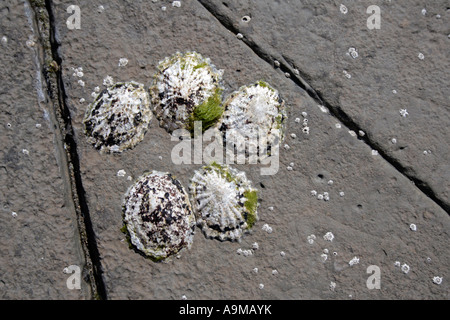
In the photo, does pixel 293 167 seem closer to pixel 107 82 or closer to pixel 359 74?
pixel 359 74

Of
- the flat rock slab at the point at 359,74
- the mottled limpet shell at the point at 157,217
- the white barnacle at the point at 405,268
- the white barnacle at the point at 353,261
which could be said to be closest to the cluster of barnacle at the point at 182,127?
the mottled limpet shell at the point at 157,217

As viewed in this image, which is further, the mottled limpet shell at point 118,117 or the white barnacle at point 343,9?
the white barnacle at point 343,9

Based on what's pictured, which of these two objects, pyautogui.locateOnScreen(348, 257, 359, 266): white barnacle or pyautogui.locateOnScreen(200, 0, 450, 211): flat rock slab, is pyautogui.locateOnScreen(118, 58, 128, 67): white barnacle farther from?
pyautogui.locateOnScreen(348, 257, 359, 266): white barnacle

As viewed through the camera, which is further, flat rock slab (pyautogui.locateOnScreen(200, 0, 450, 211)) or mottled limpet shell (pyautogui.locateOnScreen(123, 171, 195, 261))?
flat rock slab (pyautogui.locateOnScreen(200, 0, 450, 211))

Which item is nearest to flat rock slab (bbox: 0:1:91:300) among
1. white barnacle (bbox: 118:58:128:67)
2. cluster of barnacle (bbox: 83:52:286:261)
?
cluster of barnacle (bbox: 83:52:286:261)

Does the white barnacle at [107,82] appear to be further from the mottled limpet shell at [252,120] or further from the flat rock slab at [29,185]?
the mottled limpet shell at [252,120]

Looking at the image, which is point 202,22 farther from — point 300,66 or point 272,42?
point 300,66
